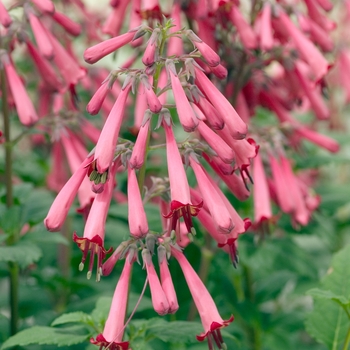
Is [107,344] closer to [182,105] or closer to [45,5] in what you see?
[182,105]

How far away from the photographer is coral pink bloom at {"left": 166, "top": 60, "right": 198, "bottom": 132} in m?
2.07

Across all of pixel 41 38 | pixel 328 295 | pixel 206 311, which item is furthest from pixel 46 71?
pixel 328 295

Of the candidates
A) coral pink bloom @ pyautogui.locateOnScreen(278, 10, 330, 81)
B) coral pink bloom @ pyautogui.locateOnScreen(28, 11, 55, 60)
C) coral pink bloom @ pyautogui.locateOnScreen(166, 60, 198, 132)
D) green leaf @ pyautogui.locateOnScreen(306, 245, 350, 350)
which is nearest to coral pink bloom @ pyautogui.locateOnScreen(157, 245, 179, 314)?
coral pink bloom @ pyautogui.locateOnScreen(166, 60, 198, 132)

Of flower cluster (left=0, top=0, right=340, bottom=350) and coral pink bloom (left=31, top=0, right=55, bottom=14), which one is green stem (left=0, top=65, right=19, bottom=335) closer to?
flower cluster (left=0, top=0, right=340, bottom=350)

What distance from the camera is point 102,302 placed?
2650 millimetres

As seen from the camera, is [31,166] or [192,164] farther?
[31,166]

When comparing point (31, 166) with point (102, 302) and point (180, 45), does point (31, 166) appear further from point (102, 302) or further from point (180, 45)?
point (102, 302)

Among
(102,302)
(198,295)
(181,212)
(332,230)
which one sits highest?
(181,212)

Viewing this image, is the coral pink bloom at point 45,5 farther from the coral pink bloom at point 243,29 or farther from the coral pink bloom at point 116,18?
the coral pink bloom at point 243,29

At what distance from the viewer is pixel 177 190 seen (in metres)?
2.09

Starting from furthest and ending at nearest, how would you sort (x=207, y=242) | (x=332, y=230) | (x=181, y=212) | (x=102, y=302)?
(x=332, y=230), (x=207, y=242), (x=102, y=302), (x=181, y=212)

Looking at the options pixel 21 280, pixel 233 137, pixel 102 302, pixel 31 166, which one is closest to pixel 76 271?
pixel 21 280

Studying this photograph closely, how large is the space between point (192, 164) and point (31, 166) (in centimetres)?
257

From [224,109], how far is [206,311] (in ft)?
2.50
